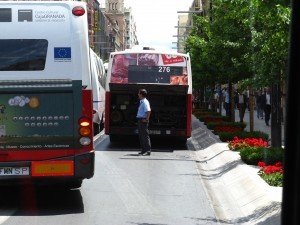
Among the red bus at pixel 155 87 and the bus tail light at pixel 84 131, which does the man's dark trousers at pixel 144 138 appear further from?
the bus tail light at pixel 84 131

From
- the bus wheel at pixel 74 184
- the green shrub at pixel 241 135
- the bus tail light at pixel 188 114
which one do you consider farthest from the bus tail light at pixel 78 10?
the bus tail light at pixel 188 114

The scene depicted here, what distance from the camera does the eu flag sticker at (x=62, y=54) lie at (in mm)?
9617

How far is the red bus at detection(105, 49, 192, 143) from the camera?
20781mm

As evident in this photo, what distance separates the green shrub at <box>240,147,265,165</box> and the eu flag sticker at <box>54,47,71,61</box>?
5.84m

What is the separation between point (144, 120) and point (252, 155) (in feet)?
16.6

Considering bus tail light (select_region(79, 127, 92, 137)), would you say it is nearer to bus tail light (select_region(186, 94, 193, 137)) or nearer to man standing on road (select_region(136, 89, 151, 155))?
man standing on road (select_region(136, 89, 151, 155))

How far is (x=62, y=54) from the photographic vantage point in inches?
379

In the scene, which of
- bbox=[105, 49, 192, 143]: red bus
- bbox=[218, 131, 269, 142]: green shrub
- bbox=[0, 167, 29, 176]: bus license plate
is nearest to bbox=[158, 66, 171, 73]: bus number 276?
bbox=[105, 49, 192, 143]: red bus

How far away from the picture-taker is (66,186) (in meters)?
11.6

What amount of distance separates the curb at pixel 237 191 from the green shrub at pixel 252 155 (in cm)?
15

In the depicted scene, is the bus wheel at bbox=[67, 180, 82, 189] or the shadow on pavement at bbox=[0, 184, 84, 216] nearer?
the shadow on pavement at bbox=[0, 184, 84, 216]

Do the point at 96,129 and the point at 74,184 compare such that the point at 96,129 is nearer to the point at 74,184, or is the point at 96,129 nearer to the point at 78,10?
the point at 74,184

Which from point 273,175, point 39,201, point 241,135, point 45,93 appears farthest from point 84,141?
point 241,135

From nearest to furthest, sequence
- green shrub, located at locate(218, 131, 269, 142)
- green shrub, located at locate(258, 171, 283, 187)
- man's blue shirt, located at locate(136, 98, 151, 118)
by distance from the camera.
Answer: green shrub, located at locate(258, 171, 283, 187) < man's blue shirt, located at locate(136, 98, 151, 118) < green shrub, located at locate(218, 131, 269, 142)
